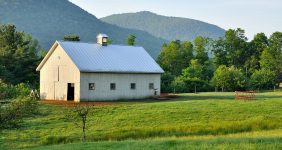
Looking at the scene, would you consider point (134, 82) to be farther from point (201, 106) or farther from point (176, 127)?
point (176, 127)

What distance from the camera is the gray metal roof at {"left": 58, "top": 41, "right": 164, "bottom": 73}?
1903 inches

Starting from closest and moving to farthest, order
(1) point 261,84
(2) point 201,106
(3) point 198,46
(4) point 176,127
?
1. (4) point 176,127
2. (2) point 201,106
3. (1) point 261,84
4. (3) point 198,46

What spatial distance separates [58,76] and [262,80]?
41.9 meters

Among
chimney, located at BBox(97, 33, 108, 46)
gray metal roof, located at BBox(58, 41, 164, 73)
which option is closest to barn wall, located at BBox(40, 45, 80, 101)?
gray metal roof, located at BBox(58, 41, 164, 73)

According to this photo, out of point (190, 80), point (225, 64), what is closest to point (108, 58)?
point (190, 80)

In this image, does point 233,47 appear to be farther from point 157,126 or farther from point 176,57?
point 157,126

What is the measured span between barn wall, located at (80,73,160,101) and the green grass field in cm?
658

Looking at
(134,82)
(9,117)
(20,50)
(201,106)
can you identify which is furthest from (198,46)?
(9,117)

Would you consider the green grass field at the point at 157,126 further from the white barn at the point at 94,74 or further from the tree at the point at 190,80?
the tree at the point at 190,80

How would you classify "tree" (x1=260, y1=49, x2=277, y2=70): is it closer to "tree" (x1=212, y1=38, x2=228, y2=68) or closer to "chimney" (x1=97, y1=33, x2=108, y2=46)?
"tree" (x1=212, y1=38, x2=228, y2=68)

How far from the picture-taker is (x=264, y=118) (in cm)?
3381

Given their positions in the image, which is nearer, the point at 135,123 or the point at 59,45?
the point at 135,123

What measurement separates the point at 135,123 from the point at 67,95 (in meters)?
16.8

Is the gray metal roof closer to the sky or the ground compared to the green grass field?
closer to the sky
